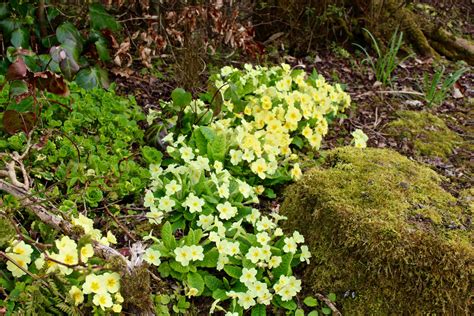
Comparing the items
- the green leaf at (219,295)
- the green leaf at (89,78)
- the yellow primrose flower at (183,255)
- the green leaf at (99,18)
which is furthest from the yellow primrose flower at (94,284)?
the green leaf at (99,18)

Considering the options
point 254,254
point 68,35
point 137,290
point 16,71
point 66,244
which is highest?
point 16,71

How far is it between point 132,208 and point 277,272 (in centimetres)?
86

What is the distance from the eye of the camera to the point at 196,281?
244 centimetres

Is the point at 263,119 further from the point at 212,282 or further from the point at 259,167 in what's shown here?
the point at 212,282

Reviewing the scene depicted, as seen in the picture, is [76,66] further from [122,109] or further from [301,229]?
[301,229]

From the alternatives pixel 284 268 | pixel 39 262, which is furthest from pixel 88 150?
pixel 284 268

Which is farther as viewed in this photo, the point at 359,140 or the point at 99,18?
the point at 99,18

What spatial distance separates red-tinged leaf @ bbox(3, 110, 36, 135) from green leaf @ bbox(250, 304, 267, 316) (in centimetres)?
135

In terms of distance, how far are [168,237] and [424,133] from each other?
235 cm

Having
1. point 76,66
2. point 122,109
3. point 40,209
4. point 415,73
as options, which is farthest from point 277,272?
point 415,73

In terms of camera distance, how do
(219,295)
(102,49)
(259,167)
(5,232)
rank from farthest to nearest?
(102,49) < (259,167) < (219,295) < (5,232)

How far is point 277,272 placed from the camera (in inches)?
101

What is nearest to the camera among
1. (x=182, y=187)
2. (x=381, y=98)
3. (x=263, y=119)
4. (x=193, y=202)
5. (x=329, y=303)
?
(x=329, y=303)

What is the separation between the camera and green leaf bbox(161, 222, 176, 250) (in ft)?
8.23
